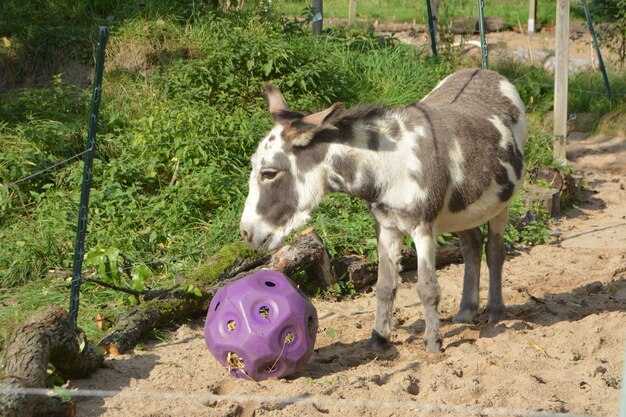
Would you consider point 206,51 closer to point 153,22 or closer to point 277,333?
point 153,22

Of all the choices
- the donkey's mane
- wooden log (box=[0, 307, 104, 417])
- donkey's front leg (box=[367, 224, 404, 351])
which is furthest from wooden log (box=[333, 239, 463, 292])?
wooden log (box=[0, 307, 104, 417])

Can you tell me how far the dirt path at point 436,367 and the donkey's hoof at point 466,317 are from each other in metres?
0.09

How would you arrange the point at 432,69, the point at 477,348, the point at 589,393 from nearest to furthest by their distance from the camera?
the point at 589,393
the point at 477,348
the point at 432,69

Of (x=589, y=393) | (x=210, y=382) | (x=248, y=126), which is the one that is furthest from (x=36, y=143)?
(x=589, y=393)

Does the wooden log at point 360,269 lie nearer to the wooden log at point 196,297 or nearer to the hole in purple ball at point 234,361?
the wooden log at point 196,297

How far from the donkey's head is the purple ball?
44cm

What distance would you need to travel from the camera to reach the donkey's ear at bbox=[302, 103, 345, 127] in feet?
16.6

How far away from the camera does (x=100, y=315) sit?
19.3 ft

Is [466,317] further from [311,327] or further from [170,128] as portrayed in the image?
[170,128]

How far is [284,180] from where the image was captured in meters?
5.32

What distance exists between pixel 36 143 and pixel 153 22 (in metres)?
2.70

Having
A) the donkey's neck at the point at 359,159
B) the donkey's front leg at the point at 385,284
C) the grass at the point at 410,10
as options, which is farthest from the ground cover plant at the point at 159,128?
the grass at the point at 410,10

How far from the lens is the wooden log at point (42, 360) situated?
4.05m

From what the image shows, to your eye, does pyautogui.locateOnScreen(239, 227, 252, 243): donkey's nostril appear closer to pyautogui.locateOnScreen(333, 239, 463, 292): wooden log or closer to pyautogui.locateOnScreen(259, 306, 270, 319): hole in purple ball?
pyautogui.locateOnScreen(259, 306, 270, 319): hole in purple ball
